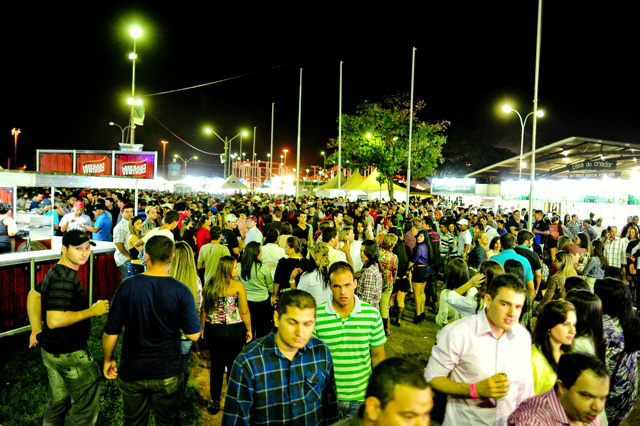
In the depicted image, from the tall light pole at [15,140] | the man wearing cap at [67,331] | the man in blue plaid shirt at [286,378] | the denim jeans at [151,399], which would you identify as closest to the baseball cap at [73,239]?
the man wearing cap at [67,331]

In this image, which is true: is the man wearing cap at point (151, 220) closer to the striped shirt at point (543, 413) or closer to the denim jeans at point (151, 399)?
the denim jeans at point (151, 399)

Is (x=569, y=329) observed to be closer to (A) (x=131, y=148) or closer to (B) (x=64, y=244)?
(B) (x=64, y=244)

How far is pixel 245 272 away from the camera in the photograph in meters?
5.94

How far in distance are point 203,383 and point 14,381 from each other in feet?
7.57

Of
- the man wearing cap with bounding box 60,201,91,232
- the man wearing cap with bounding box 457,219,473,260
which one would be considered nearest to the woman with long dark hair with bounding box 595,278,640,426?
the man wearing cap with bounding box 457,219,473,260

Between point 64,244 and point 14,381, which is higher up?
point 64,244

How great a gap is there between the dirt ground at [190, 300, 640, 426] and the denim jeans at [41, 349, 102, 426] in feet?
4.78

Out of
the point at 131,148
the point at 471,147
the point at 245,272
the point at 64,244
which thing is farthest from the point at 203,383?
the point at 471,147

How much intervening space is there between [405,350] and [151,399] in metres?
4.58

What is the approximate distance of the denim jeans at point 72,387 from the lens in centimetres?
352

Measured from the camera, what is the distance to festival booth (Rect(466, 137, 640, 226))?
17.1 m

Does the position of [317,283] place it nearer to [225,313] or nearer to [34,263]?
[225,313]

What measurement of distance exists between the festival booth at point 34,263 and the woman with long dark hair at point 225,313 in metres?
3.81

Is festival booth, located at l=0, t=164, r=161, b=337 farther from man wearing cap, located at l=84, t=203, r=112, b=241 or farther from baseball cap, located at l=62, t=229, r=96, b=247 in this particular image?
baseball cap, located at l=62, t=229, r=96, b=247
